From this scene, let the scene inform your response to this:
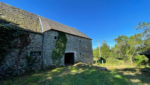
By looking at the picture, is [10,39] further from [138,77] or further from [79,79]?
[138,77]

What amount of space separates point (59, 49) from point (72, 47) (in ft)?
8.55

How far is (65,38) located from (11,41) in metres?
5.83

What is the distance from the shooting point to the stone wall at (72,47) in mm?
8219

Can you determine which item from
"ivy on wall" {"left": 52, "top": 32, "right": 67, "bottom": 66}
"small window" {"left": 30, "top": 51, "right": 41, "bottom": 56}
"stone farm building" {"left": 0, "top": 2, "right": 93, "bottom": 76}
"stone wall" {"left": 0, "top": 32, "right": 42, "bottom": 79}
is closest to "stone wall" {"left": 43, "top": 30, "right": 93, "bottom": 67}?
"stone farm building" {"left": 0, "top": 2, "right": 93, "bottom": 76}

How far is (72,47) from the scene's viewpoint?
11320 millimetres

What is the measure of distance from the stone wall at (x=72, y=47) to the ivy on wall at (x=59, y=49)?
417 mm

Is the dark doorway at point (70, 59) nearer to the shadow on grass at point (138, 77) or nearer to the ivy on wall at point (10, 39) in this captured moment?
the shadow on grass at point (138, 77)

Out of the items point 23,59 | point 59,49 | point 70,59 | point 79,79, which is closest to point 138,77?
point 79,79

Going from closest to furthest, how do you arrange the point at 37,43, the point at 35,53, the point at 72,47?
the point at 35,53, the point at 37,43, the point at 72,47

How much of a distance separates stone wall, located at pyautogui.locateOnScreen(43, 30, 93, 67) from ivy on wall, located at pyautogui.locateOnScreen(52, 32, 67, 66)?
0.42 metres

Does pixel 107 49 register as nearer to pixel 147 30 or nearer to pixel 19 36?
pixel 147 30

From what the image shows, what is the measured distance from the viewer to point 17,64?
6.10 metres

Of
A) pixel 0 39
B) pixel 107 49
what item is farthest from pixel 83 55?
pixel 107 49

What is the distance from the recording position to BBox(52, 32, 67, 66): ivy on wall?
28.9 feet
